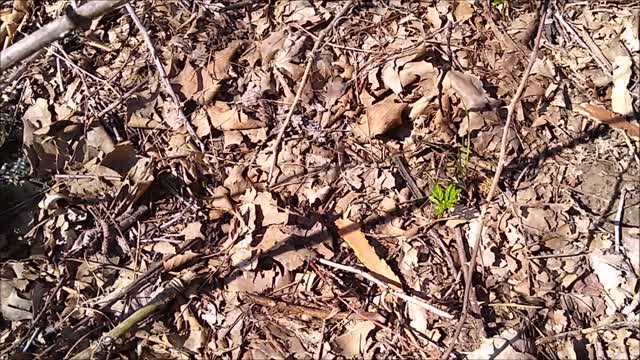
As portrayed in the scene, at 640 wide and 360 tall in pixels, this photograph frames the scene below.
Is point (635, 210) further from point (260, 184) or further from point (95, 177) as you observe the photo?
point (95, 177)

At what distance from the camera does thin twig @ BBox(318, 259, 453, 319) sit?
241 cm

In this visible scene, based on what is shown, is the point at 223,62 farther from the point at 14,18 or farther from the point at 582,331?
the point at 582,331

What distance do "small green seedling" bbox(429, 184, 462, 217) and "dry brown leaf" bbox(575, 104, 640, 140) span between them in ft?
2.33

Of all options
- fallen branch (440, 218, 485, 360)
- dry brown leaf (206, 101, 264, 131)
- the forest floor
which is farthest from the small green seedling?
dry brown leaf (206, 101, 264, 131)

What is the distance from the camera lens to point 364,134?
279 centimetres

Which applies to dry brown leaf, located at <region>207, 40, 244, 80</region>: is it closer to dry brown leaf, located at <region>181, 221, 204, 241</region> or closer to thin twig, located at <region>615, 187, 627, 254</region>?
dry brown leaf, located at <region>181, 221, 204, 241</region>

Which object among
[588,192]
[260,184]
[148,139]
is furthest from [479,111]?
[148,139]

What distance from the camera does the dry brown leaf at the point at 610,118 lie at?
269cm

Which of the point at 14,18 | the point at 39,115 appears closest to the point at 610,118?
the point at 39,115

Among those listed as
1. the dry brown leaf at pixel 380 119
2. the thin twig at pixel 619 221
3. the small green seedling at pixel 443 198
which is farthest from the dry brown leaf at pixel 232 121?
the thin twig at pixel 619 221

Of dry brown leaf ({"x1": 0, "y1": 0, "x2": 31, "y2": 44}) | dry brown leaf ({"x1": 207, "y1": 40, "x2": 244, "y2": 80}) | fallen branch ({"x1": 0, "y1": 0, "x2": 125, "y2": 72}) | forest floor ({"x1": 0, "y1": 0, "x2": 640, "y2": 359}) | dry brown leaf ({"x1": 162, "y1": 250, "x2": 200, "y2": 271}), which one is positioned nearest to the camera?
fallen branch ({"x1": 0, "y1": 0, "x2": 125, "y2": 72})

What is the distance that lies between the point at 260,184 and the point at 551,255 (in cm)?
125

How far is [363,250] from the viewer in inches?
102

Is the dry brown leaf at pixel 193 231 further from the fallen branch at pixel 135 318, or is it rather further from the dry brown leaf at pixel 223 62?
the dry brown leaf at pixel 223 62
